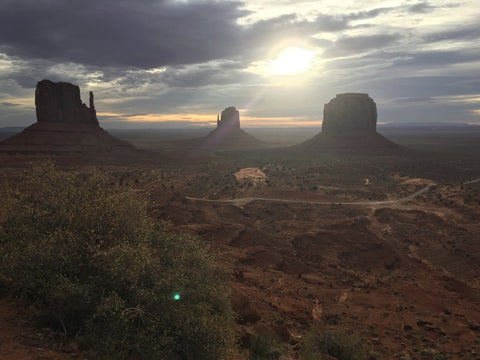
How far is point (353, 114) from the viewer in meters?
107

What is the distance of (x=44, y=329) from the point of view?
814 centimetres

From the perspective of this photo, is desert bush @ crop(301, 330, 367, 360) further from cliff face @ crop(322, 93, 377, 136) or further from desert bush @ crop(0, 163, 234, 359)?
cliff face @ crop(322, 93, 377, 136)

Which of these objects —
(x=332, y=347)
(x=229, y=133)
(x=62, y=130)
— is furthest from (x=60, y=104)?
(x=332, y=347)

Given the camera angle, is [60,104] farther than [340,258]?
Yes

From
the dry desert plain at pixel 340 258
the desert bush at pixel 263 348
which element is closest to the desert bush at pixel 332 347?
the dry desert plain at pixel 340 258

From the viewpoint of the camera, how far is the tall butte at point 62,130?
77.6 meters

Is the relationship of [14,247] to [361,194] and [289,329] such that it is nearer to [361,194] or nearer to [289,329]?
[289,329]

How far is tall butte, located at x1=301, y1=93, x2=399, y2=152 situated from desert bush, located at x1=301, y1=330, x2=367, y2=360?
313 feet

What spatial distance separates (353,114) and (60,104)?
9515 centimetres

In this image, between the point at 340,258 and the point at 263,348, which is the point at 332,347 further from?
the point at 340,258

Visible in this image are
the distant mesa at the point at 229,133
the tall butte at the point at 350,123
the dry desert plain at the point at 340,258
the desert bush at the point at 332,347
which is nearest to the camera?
the desert bush at the point at 332,347

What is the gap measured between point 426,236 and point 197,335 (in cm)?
2697

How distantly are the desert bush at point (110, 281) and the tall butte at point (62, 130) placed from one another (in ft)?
252

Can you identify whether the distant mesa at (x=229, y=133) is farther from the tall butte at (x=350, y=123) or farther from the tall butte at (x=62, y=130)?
the tall butte at (x=62, y=130)
